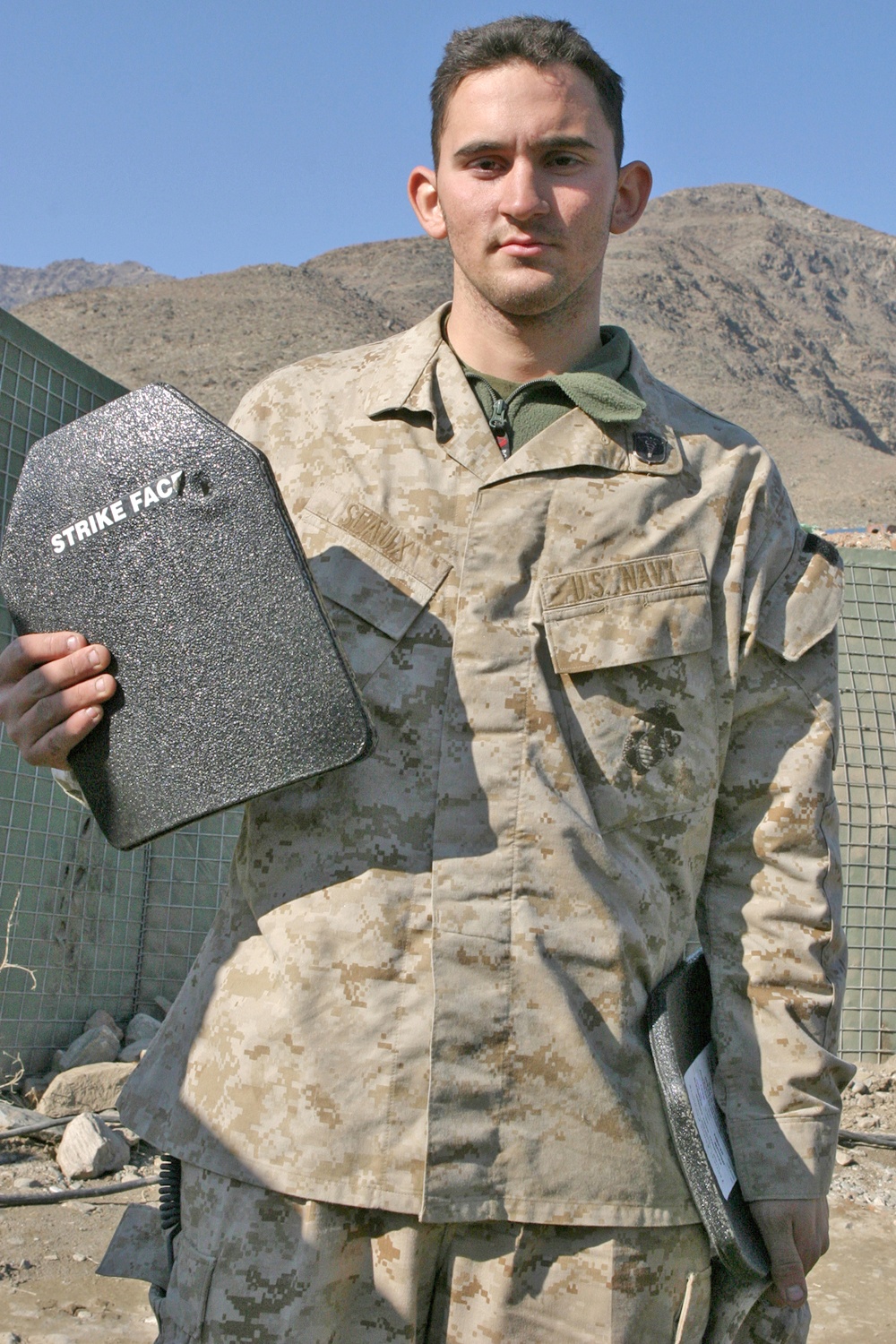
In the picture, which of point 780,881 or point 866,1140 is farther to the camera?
point 866,1140

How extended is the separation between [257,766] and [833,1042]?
888 millimetres

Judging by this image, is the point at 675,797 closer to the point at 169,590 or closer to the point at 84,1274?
the point at 169,590

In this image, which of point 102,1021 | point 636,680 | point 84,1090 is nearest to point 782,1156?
point 636,680

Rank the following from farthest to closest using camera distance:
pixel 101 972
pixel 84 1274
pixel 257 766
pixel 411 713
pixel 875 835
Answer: pixel 875 835 < pixel 101 972 < pixel 84 1274 < pixel 411 713 < pixel 257 766

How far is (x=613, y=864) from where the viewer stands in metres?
1.61

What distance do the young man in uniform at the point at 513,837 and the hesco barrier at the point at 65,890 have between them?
2.47 metres

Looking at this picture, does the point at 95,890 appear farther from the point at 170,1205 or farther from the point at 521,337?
the point at 521,337

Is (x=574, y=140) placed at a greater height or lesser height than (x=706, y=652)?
greater

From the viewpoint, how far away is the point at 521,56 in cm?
177

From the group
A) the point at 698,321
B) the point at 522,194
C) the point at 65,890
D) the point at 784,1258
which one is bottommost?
the point at 784,1258

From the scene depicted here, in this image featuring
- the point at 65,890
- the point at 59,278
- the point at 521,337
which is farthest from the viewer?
the point at 59,278

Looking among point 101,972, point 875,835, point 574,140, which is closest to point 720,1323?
point 574,140

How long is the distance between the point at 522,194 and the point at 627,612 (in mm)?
581

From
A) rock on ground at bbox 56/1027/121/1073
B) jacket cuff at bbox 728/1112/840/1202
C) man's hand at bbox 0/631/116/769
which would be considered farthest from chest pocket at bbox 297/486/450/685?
rock on ground at bbox 56/1027/121/1073
